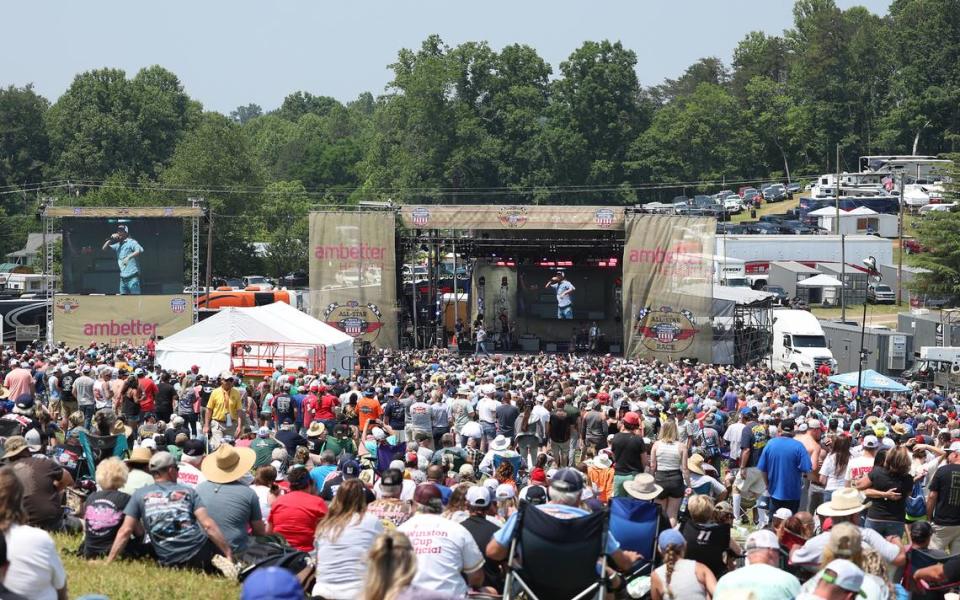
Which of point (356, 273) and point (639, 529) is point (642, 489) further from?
point (356, 273)

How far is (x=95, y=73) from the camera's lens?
87.0m

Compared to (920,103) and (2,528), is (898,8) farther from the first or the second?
(2,528)

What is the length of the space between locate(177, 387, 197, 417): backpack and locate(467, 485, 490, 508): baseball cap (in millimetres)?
10279

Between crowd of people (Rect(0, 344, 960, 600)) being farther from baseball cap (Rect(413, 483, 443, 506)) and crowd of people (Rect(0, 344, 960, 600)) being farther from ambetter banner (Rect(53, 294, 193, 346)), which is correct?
ambetter banner (Rect(53, 294, 193, 346))

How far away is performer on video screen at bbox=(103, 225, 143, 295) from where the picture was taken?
33.8 m

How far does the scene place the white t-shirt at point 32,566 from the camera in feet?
19.3

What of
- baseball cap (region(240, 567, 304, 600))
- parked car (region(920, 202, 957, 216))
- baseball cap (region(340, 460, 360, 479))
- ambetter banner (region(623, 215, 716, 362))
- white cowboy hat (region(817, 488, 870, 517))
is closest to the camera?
baseball cap (region(240, 567, 304, 600))

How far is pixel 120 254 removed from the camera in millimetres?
33938

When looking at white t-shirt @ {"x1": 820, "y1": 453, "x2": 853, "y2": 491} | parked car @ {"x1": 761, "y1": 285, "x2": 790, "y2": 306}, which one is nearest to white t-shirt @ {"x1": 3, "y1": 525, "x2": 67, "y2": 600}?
white t-shirt @ {"x1": 820, "y1": 453, "x2": 853, "y2": 491}

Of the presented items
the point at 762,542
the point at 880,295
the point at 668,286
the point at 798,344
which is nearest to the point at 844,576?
the point at 762,542

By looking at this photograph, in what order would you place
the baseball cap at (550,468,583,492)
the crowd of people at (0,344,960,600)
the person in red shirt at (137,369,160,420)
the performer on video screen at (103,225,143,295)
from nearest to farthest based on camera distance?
the crowd of people at (0,344,960,600)
the baseball cap at (550,468,583,492)
the person in red shirt at (137,369,160,420)
the performer on video screen at (103,225,143,295)

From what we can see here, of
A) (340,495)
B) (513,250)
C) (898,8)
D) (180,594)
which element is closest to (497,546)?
(340,495)

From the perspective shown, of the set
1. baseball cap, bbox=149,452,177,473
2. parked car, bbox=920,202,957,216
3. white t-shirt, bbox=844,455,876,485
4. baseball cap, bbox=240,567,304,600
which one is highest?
parked car, bbox=920,202,957,216

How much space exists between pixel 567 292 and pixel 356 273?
22.6ft
